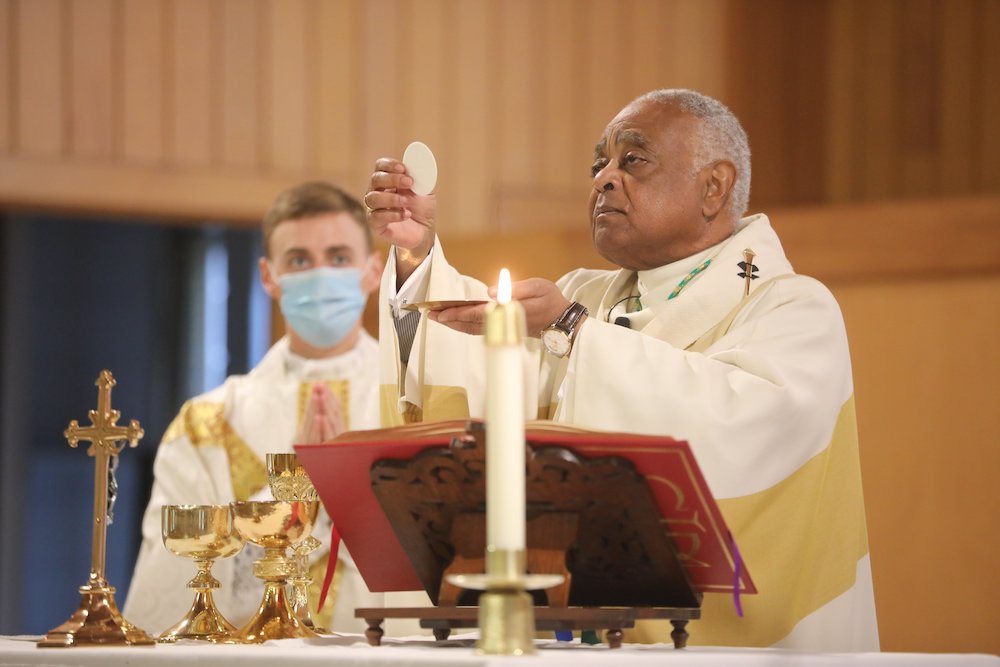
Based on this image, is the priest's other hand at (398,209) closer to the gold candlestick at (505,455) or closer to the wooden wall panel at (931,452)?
the gold candlestick at (505,455)

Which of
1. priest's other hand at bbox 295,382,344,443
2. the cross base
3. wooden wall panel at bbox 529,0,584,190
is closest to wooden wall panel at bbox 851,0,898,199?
wooden wall panel at bbox 529,0,584,190

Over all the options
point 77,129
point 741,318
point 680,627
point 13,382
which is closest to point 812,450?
point 741,318

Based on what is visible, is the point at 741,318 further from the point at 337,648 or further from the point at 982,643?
the point at 982,643

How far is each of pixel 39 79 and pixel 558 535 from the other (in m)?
5.79

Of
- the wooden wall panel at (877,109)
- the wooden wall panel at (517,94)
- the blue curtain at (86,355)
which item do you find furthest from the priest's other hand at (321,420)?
the wooden wall panel at (877,109)

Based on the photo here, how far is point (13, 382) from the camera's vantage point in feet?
28.8

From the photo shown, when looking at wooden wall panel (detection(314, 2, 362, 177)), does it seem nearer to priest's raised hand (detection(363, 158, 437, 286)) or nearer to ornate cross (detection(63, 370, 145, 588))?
priest's raised hand (detection(363, 158, 437, 286))

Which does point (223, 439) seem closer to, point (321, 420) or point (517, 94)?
point (321, 420)

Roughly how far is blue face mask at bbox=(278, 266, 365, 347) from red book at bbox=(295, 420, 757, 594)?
2587mm

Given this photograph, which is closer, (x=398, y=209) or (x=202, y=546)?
(x=202, y=546)

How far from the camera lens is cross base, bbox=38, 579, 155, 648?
7.98 ft

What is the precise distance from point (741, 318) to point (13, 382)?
653 centimetres

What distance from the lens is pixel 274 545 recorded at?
2670 mm

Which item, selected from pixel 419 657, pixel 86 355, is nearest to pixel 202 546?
pixel 419 657
